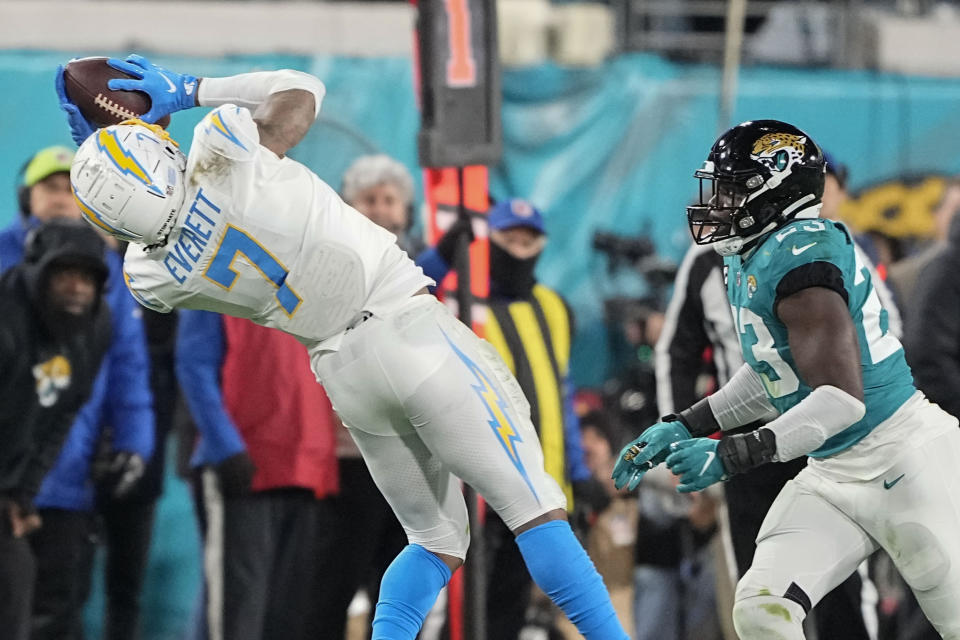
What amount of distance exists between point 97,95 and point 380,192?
6.44 feet

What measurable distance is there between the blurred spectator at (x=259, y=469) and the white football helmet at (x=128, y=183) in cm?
175

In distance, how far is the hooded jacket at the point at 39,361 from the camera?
15.4ft

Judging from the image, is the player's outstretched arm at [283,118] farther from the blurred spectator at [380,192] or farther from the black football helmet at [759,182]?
the blurred spectator at [380,192]

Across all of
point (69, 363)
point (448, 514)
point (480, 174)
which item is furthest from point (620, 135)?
point (448, 514)

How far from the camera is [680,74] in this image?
7.27m

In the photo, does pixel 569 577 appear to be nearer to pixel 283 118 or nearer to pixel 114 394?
pixel 283 118

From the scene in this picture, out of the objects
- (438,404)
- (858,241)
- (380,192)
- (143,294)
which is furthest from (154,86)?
(858,241)

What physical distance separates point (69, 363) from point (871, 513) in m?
2.61

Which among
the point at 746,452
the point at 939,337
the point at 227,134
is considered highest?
the point at 227,134

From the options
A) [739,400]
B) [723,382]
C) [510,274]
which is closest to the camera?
[739,400]

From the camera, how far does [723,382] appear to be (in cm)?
473

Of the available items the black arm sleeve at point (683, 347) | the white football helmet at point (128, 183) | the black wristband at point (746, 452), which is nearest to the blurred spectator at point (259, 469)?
the black arm sleeve at point (683, 347)

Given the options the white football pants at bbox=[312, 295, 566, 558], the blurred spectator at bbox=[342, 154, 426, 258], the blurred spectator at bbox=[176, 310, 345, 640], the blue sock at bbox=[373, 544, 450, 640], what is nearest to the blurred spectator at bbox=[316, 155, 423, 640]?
the blurred spectator at bbox=[176, 310, 345, 640]

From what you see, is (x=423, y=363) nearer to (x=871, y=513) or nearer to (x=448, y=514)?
(x=448, y=514)
